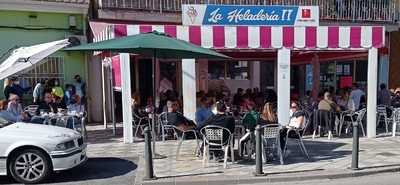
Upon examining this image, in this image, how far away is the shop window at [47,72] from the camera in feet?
47.0

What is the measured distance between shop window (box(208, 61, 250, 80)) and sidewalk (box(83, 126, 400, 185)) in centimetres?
670

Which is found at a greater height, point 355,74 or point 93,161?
point 355,74

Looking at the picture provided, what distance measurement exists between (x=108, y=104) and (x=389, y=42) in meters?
12.8

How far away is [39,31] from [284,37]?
800cm

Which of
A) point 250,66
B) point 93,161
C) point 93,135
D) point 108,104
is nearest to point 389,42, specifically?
point 250,66

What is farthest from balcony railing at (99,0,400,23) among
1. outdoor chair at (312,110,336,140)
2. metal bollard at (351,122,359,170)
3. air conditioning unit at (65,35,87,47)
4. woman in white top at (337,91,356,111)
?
metal bollard at (351,122,359,170)

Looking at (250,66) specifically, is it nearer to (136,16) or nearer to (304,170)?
(136,16)

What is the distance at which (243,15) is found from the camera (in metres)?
12.7

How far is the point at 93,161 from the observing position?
8.99 metres

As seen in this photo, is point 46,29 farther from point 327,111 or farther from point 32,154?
point 327,111

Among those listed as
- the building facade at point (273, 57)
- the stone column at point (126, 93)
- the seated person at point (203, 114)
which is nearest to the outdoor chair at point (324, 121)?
the building facade at point (273, 57)

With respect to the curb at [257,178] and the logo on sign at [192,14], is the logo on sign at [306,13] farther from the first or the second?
the curb at [257,178]

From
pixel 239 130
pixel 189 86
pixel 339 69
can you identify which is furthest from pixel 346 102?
pixel 339 69

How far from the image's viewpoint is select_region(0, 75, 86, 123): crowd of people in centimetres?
1019
